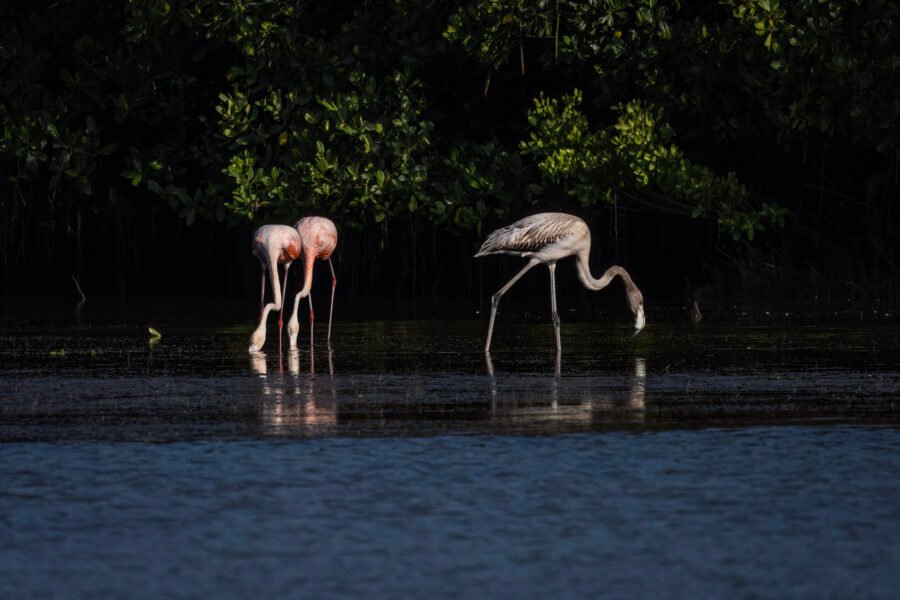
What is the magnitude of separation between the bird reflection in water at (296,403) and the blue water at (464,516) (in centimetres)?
54

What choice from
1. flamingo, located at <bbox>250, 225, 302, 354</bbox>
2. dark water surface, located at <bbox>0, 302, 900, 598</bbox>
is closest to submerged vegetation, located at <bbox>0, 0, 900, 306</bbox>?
flamingo, located at <bbox>250, 225, 302, 354</bbox>

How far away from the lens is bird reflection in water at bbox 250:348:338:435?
998cm

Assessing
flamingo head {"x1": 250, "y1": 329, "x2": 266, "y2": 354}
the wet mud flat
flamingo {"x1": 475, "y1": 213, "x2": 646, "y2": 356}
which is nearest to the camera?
the wet mud flat

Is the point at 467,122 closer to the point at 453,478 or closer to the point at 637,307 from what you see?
the point at 637,307

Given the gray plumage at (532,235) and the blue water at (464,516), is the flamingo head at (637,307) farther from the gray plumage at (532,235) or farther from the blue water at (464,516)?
the blue water at (464,516)

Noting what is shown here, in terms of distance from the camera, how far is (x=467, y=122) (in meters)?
27.2

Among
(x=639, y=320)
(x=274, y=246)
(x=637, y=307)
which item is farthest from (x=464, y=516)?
(x=274, y=246)

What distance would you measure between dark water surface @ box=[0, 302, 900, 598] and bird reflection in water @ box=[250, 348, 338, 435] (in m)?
→ 0.04

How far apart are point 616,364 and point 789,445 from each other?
4906 mm

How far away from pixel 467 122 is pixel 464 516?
2016 centimetres

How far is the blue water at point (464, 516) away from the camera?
243 inches

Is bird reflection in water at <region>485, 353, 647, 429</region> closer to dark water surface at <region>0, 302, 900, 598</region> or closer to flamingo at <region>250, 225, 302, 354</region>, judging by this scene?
dark water surface at <region>0, 302, 900, 598</region>

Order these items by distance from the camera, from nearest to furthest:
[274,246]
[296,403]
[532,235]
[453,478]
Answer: [453,478] → [296,403] → [532,235] → [274,246]

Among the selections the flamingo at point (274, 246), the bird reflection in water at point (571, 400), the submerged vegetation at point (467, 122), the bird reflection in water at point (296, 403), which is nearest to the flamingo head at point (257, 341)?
the bird reflection in water at point (296, 403)
